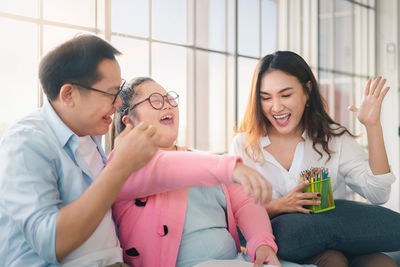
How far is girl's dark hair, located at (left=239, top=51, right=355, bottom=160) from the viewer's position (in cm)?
189

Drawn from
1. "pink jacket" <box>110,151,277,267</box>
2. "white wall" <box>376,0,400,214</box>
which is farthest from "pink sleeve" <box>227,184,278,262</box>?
"white wall" <box>376,0,400,214</box>

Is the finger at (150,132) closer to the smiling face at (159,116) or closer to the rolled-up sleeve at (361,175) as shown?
the smiling face at (159,116)

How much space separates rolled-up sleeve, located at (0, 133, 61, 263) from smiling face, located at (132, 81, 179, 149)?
455 mm

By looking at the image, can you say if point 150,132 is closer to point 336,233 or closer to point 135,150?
point 135,150

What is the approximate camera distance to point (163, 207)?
4.32 ft

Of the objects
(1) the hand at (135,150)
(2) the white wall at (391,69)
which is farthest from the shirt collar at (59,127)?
(2) the white wall at (391,69)

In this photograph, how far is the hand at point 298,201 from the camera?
1.57 metres

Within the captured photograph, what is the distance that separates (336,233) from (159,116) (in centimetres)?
79

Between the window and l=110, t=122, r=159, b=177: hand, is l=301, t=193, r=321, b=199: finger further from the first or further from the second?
the window

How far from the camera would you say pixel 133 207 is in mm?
1338

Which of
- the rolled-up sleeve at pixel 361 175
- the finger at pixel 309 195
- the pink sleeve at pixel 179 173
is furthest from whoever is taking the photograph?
the rolled-up sleeve at pixel 361 175

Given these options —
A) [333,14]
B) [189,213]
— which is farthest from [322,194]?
[333,14]

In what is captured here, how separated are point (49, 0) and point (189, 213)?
4.19ft

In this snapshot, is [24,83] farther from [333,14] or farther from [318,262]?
[333,14]
